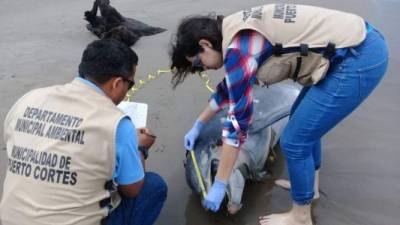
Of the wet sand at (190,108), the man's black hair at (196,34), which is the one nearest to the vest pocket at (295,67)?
the man's black hair at (196,34)

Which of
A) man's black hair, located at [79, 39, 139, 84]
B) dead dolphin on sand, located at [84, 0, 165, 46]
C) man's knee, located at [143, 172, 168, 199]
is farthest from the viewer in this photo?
dead dolphin on sand, located at [84, 0, 165, 46]

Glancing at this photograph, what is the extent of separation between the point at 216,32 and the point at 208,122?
0.80 m

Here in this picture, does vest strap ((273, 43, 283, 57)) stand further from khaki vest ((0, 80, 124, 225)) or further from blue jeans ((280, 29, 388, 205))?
khaki vest ((0, 80, 124, 225))

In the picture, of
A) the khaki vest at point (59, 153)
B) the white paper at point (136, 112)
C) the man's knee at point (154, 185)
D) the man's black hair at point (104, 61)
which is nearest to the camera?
the khaki vest at point (59, 153)

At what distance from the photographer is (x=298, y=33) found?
2.03 metres

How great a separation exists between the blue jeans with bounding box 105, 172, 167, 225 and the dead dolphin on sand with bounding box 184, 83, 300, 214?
1.08 feet

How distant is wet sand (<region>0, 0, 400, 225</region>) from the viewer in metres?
2.59

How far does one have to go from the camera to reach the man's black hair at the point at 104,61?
5.90ft

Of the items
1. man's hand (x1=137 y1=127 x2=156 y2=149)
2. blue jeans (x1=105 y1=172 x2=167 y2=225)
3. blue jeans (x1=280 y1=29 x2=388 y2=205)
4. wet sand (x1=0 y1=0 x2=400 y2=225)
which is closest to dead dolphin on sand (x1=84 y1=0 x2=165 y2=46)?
wet sand (x1=0 y1=0 x2=400 y2=225)

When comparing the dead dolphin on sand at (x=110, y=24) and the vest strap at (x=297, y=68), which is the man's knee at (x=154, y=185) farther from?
the dead dolphin on sand at (x=110, y=24)

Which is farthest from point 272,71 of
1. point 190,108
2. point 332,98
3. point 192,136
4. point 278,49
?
point 190,108

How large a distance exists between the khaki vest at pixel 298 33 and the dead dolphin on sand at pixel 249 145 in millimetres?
622

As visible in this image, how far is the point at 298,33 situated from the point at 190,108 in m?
1.59

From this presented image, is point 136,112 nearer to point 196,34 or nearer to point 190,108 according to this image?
point 196,34
